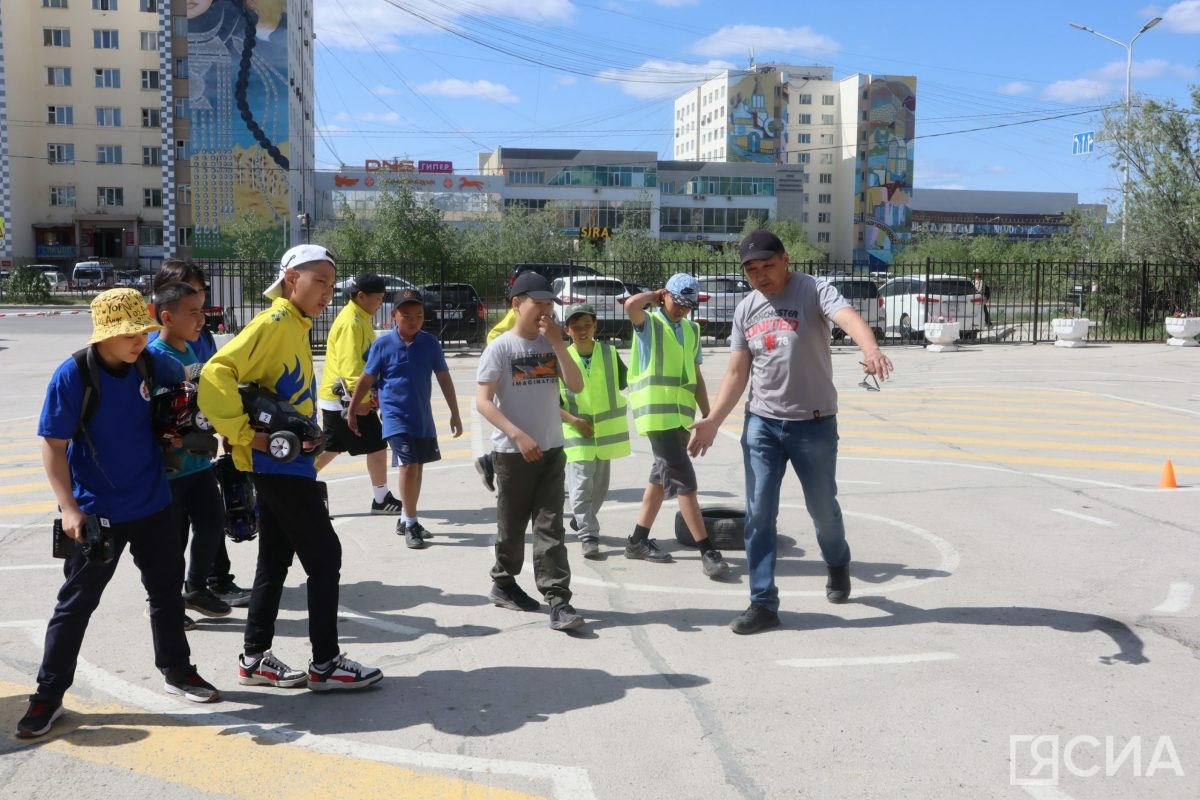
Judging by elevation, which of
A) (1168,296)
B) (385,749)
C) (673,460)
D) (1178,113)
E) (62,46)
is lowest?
(385,749)

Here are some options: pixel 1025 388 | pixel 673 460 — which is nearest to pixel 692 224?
pixel 1025 388

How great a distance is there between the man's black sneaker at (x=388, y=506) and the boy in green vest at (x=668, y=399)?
2.34 meters

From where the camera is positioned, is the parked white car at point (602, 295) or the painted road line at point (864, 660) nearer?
the painted road line at point (864, 660)

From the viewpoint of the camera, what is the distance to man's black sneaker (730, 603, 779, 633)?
5387mm

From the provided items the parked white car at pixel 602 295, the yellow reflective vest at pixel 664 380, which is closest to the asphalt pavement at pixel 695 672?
the yellow reflective vest at pixel 664 380

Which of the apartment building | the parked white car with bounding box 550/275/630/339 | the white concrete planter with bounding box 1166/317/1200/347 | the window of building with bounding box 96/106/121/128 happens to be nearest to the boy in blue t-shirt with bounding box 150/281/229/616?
the parked white car with bounding box 550/275/630/339

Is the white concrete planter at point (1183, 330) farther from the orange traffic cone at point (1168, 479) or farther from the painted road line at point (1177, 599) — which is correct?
the painted road line at point (1177, 599)

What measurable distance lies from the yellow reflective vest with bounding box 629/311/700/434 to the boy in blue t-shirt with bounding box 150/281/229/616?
2.59 meters

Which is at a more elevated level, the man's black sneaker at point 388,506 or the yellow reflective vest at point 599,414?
the yellow reflective vest at point 599,414

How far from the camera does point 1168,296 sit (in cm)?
2947

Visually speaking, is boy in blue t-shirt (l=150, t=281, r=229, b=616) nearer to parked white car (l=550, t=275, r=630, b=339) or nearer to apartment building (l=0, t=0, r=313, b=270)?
parked white car (l=550, t=275, r=630, b=339)

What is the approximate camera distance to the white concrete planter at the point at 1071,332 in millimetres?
26234

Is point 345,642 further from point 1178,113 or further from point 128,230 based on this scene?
point 128,230

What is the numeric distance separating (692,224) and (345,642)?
111872 mm
